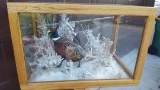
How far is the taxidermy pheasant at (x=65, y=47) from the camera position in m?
0.97

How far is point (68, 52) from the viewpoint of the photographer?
1005mm

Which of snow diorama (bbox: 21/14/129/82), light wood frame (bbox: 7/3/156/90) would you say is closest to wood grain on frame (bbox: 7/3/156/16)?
light wood frame (bbox: 7/3/156/90)

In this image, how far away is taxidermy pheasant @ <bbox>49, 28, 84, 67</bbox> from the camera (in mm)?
974

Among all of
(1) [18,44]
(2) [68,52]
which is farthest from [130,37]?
(1) [18,44]

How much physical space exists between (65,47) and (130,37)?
16.6 inches

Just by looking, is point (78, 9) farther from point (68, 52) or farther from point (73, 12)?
point (68, 52)

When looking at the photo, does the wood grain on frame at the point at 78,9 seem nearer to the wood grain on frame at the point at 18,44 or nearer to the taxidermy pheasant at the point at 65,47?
the wood grain on frame at the point at 18,44

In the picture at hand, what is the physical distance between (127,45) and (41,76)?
1.99ft

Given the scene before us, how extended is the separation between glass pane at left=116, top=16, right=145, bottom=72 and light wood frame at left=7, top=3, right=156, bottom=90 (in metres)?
0.03

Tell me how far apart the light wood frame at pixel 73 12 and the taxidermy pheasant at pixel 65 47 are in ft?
0.55

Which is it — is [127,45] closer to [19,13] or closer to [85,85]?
[85,85]

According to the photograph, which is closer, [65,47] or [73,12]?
[73,12]

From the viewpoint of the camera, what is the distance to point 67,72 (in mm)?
1037

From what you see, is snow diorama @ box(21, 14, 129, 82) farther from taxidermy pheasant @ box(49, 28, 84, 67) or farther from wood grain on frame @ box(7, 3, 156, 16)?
wood grain on frame @ box(7, 3, 156, 16)
